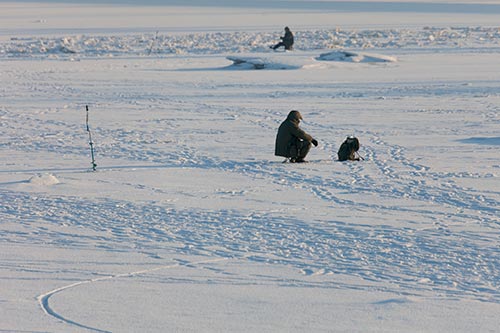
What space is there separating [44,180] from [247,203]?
2.44 m

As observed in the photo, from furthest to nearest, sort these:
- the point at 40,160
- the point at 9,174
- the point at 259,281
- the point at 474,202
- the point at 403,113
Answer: the point at 403,113 < the point at 40,160 < the point at 9,174 < the point at 474,202 < the point at 259,281

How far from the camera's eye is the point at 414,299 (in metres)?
6.71

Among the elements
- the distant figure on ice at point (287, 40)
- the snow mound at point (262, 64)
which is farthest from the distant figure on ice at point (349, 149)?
the distant figure on ice at point (287, 40)

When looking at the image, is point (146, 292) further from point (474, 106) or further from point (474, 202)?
point (474, 106)

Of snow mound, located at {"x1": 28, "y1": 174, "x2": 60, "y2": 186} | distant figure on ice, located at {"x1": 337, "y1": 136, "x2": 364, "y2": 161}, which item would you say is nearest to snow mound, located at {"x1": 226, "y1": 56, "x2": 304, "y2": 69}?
distant figure on ice, located at {"x1": 337, "y1": 136, "x2": 364, "y2": 161}

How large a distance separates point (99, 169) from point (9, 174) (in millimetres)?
1026

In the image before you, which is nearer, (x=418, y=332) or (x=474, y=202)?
(x=418, y=332)

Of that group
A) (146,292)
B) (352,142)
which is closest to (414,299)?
(146,292)

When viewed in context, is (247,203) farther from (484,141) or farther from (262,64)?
(262,64)

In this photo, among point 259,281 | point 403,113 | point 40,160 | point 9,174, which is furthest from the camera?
point 403,113

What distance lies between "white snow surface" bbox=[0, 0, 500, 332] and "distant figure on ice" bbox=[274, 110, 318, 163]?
228mm

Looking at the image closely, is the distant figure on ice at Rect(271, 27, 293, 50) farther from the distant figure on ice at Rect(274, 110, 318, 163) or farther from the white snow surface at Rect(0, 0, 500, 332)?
the distant figure on ice at Rect(274, 110, 318, 163)

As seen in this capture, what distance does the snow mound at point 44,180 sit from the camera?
1127 cm

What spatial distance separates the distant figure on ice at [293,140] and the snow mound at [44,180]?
2634mm
